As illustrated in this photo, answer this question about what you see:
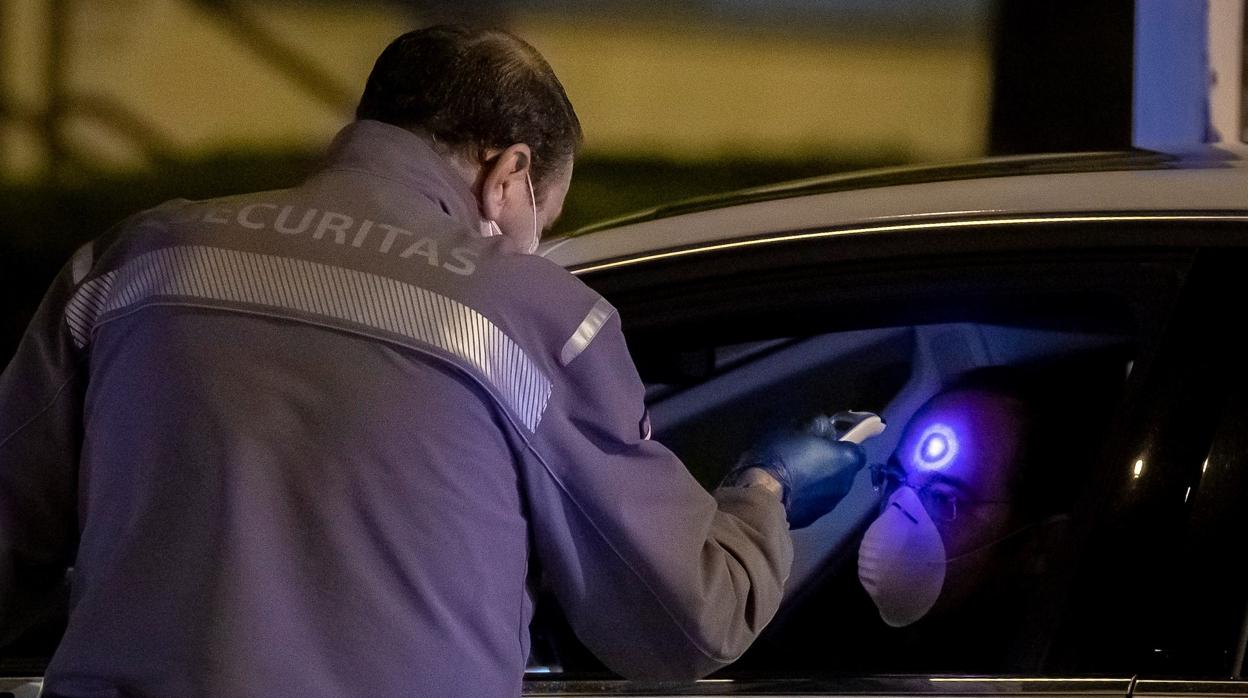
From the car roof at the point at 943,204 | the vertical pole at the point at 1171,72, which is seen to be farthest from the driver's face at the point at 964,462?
the vertical pole at the point at 1171,72

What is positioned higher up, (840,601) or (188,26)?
(188,26)

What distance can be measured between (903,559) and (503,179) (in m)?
0.67

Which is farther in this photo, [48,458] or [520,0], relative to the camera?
[520,0]

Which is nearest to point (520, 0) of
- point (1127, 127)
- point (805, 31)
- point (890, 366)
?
point (805, 31)

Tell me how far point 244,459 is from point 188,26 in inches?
197

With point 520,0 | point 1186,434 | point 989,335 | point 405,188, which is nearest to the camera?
point 405,188

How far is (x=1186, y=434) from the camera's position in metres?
1.64

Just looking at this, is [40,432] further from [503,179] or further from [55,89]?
[55,89]

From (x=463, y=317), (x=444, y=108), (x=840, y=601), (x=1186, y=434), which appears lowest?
(x=840, y=601)

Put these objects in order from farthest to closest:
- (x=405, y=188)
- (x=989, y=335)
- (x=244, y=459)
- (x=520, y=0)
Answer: (x=520, y=0), (x=989, y=335), (x=405, y=188), (x=244, y=459)

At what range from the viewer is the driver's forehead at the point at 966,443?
1744 millimetres

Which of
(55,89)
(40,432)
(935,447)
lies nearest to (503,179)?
(40,432)

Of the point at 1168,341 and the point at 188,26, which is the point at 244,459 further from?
the point at 188,26

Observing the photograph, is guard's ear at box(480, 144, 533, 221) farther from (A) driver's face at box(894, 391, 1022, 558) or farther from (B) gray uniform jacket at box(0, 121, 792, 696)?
(A) driver's face at box(894, 391, 1022, 558)
